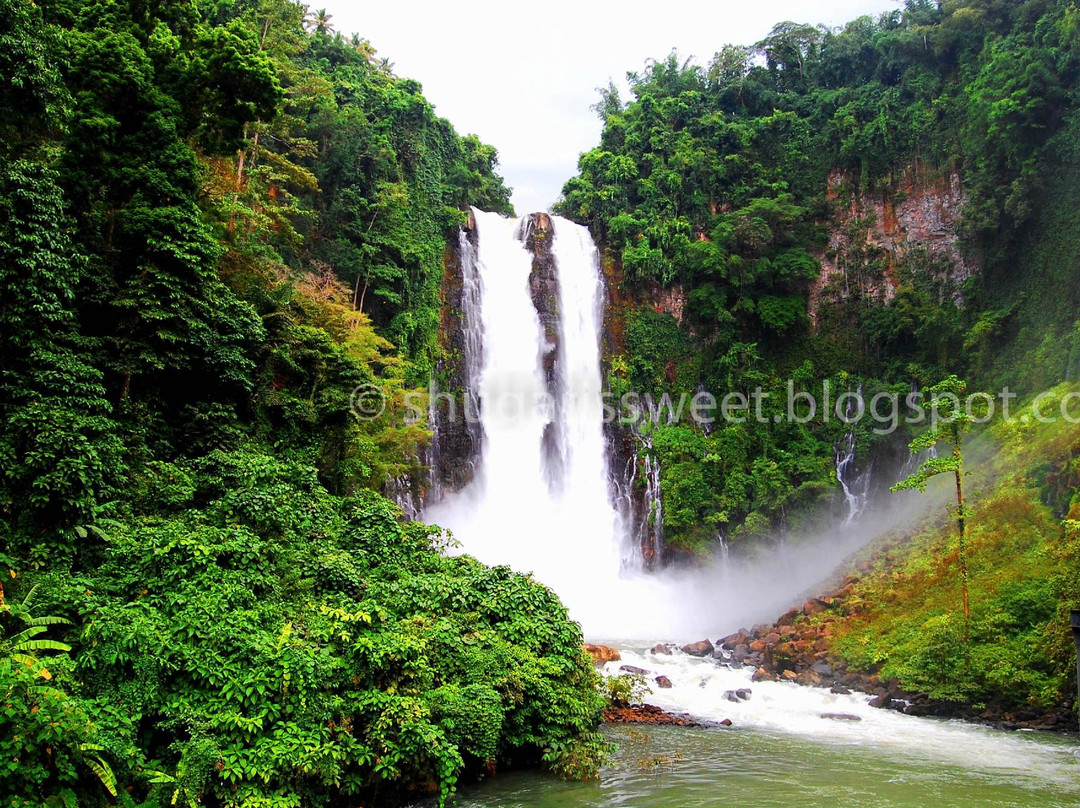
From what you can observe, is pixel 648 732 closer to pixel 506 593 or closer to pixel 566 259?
pixel 506 593

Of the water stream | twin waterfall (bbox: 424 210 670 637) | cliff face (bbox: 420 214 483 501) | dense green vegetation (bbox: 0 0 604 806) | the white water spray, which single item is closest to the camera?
dense green vegetation (bbox: 0 0 604 806)

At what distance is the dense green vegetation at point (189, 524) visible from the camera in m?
6.61

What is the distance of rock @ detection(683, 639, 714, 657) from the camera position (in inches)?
715

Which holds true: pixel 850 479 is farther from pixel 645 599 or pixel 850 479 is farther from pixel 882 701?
pixel 882 701

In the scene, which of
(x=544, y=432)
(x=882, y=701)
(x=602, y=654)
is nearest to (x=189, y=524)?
Answer: (x=602, y=654)

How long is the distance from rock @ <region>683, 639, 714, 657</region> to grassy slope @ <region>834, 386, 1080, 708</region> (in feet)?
10.5

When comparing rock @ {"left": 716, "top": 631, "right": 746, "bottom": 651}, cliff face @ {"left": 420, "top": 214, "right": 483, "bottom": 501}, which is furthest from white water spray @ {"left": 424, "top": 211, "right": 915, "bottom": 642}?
rock @ {"left": 716, "top": 631, "right": 746, "bottom": 651}

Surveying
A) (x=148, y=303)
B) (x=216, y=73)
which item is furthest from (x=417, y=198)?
(x=148, y=303)

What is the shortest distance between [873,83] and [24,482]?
34143 millimetres

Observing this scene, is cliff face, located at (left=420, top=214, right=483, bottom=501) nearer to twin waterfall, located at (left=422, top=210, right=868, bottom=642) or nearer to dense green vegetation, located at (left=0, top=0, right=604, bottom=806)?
twin waterfall, located at (left=422, top=210, right=868, bottom=642)

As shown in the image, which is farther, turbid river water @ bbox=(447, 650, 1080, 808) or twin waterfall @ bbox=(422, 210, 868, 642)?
twin waterfall @ bbox=(422, 210, 868, 642)

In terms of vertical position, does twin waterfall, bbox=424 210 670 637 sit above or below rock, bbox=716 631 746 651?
above

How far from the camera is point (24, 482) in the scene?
8055 mm

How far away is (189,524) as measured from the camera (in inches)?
351
